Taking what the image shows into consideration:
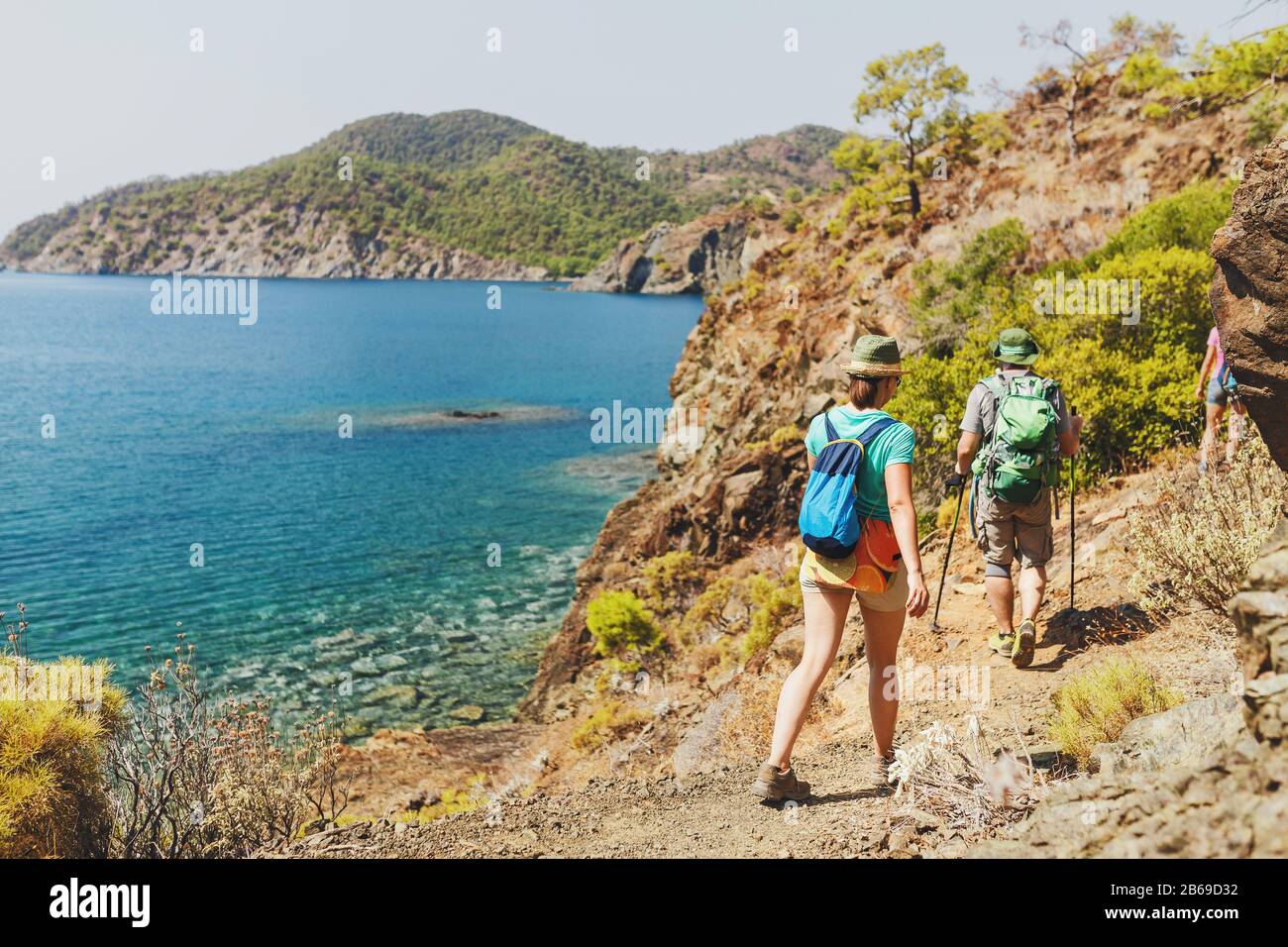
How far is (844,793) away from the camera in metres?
5.21

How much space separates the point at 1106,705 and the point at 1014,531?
2.14m

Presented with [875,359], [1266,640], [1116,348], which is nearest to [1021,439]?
[875,359]

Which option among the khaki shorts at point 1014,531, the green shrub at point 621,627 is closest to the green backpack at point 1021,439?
Answer: the khaki shorts at point 1014,531

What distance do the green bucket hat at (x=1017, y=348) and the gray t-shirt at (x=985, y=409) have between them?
13 cm

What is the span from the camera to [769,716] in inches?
332

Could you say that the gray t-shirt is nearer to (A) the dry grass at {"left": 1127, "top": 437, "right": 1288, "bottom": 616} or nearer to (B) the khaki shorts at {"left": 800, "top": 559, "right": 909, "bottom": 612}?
(A) the dry grass at {"left": 1127, "top": 437, "right": 1288, "bottom": 616}

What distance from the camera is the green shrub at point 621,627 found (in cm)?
1559

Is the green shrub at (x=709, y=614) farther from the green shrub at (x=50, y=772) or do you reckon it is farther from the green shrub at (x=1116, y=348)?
the green shrub at (x=50, y=772)

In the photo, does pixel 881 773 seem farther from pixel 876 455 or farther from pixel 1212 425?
pixel 1212 425

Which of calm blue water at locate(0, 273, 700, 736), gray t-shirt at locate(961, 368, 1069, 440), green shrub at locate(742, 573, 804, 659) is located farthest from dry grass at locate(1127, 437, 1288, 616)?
calm blue water at locate(0, 273, 700, 736)

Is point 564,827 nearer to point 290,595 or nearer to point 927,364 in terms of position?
point 927,364
